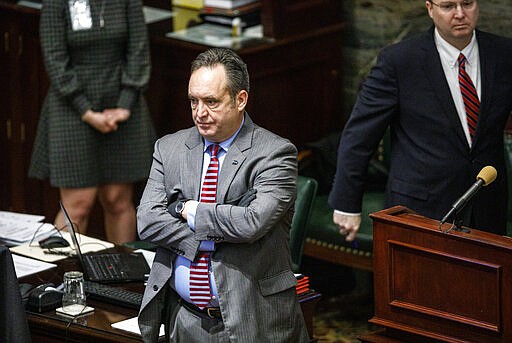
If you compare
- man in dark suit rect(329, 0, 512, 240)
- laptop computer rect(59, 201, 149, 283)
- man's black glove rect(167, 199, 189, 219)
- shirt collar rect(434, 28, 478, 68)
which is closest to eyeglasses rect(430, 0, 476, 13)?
man in dark suit rect(329, 0, 512, 240)

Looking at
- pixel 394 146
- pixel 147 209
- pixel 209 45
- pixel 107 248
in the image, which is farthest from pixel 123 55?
pixel 147 209

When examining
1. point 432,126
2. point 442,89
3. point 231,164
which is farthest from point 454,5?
point 231,164

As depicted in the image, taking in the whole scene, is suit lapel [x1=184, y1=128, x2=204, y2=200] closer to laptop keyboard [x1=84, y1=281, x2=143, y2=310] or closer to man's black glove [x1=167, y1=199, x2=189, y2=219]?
man's black glove [x1=167, y1=199, x2=189, y2=219]

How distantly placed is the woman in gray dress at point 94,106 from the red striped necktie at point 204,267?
2177 millimetres

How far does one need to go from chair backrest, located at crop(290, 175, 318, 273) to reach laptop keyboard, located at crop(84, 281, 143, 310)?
0.93 m

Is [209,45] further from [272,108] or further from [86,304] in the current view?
[86,304]

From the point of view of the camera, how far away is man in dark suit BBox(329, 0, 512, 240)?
4.43 meters

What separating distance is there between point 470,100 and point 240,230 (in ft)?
4.38

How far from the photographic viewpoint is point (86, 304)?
4164 mm

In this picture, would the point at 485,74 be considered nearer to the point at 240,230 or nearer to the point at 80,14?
the point at 240,230

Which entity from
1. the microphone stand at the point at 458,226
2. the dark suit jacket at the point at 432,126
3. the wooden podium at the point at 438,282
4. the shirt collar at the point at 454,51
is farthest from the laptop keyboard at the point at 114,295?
the shirt collar at the point at 454,51

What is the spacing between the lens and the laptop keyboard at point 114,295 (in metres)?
4.11

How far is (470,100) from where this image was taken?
4438mm

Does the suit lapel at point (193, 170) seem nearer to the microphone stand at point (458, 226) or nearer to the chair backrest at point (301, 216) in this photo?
the microphone stand at point (458, 226)
